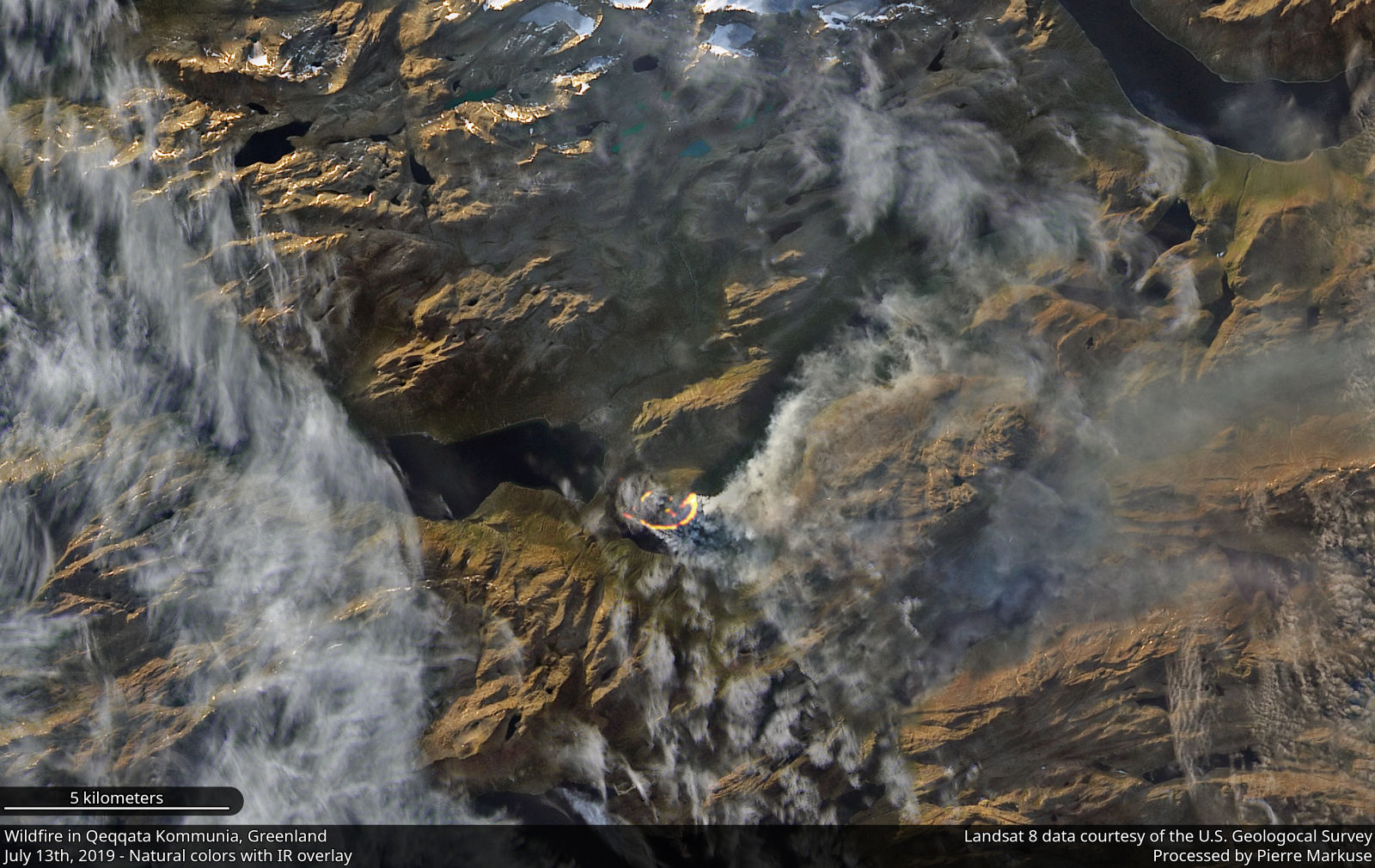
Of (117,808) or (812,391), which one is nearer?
(117,808)

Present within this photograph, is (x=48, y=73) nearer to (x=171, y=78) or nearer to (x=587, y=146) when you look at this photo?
(x=171, y=78)

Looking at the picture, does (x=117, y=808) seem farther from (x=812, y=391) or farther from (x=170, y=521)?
(x=812, y=391)

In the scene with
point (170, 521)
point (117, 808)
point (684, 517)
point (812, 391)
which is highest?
point (812, 391)

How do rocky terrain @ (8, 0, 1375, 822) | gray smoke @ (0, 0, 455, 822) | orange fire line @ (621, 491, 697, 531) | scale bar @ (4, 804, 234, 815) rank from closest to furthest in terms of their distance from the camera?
rocky terrain @ (8, 0, 1375, 822)
scale bar @ (4, 804, 234, 815)
gray smoke @ (0, 0, 455, 822)
orange fire line @ (621, 491, 697, 531)

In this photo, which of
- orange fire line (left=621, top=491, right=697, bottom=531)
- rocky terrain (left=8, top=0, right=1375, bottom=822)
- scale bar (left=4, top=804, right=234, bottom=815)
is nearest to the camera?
rocky terrain (left=8, top=0, right=1375, bottom=822)

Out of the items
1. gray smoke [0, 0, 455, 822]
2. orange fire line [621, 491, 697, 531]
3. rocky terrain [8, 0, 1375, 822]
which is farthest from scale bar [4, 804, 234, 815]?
orange fire line [621, 491, 697, 531]

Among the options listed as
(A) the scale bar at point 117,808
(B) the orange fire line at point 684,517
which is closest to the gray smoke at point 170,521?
(A) the scale bar at point 117,808

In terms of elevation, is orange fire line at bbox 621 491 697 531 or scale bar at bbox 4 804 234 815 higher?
orange fire line at bbox 621 491 697 531

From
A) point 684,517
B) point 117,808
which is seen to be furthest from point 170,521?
point 684,517

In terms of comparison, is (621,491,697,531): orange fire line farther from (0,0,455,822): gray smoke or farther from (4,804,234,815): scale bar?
(4,804,234,815): scale bar
